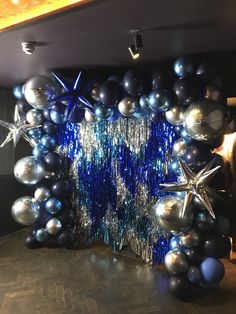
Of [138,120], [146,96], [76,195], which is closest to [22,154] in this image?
[76,195]

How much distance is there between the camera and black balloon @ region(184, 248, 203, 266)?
2537 millimetres

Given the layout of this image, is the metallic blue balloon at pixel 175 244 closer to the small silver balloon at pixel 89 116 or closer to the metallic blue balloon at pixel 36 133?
the small silver balloon at pixel 89 116

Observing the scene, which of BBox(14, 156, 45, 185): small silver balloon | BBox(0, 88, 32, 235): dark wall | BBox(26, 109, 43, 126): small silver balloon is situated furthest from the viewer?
BBox(0, 88, 32, 235): dark wall

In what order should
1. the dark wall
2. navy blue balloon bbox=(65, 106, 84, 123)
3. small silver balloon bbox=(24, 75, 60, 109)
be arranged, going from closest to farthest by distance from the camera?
small silver balloon bbox=(24, 75, 60, 109), navy blue balloon bbox=(65, 106, 84, 123), the dark wall

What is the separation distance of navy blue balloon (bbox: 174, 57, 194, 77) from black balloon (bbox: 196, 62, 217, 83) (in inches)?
3.1

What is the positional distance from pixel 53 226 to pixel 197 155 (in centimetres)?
203

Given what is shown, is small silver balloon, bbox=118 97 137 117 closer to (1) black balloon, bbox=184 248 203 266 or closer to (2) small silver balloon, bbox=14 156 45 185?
(2) small silver balloon, bbox=14 156 45 185

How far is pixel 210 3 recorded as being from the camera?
1766mm

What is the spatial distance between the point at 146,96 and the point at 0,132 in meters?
2.56

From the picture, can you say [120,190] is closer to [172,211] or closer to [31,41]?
[172,211]

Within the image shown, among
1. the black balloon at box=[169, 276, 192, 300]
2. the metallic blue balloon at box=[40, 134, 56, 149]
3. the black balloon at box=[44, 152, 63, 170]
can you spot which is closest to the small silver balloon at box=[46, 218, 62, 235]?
the black balloon at box=[44, 152, 63, 170]

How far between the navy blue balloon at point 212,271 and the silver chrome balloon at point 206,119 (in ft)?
3.55

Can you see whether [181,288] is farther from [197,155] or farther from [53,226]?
[53,226]

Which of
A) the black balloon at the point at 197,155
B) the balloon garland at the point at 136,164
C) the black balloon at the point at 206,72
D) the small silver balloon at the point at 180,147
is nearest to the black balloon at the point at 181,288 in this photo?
the balloon garland at the point at 136,164
